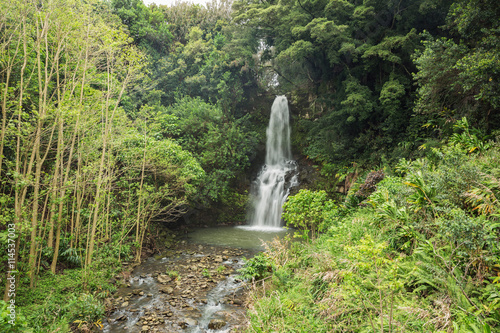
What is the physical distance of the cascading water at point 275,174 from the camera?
15.2 metres

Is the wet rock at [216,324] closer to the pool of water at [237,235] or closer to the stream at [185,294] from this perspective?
the stream at [185,294]

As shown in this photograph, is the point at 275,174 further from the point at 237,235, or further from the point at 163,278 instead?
the point at 163,278

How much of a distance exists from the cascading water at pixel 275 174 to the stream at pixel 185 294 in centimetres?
440

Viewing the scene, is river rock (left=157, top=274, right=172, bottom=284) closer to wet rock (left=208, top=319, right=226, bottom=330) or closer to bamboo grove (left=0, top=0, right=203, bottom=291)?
bamboo grove (left=0, top=0, right=203, bottom=291)

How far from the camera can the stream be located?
5414 mm

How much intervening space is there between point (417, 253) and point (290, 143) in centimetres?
1491

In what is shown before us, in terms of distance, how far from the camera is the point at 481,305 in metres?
2.79

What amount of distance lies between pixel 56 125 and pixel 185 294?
17.0 feet

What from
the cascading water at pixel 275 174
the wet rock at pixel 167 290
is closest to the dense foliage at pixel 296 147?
the cascading water at pixel 275 174

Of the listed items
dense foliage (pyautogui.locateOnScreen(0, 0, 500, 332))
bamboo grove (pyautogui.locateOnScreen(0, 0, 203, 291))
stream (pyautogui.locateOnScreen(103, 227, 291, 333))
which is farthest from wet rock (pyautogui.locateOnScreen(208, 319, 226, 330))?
bamboo grove (pyautogui.locateOnScreen(0, 0, 203, 291))

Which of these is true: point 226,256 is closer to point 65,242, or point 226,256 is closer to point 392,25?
point 65,242

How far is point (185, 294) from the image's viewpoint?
6746 millimetres

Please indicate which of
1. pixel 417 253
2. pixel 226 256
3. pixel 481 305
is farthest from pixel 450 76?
pixel 226 256

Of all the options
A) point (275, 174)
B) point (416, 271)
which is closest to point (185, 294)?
point (416, 271)
